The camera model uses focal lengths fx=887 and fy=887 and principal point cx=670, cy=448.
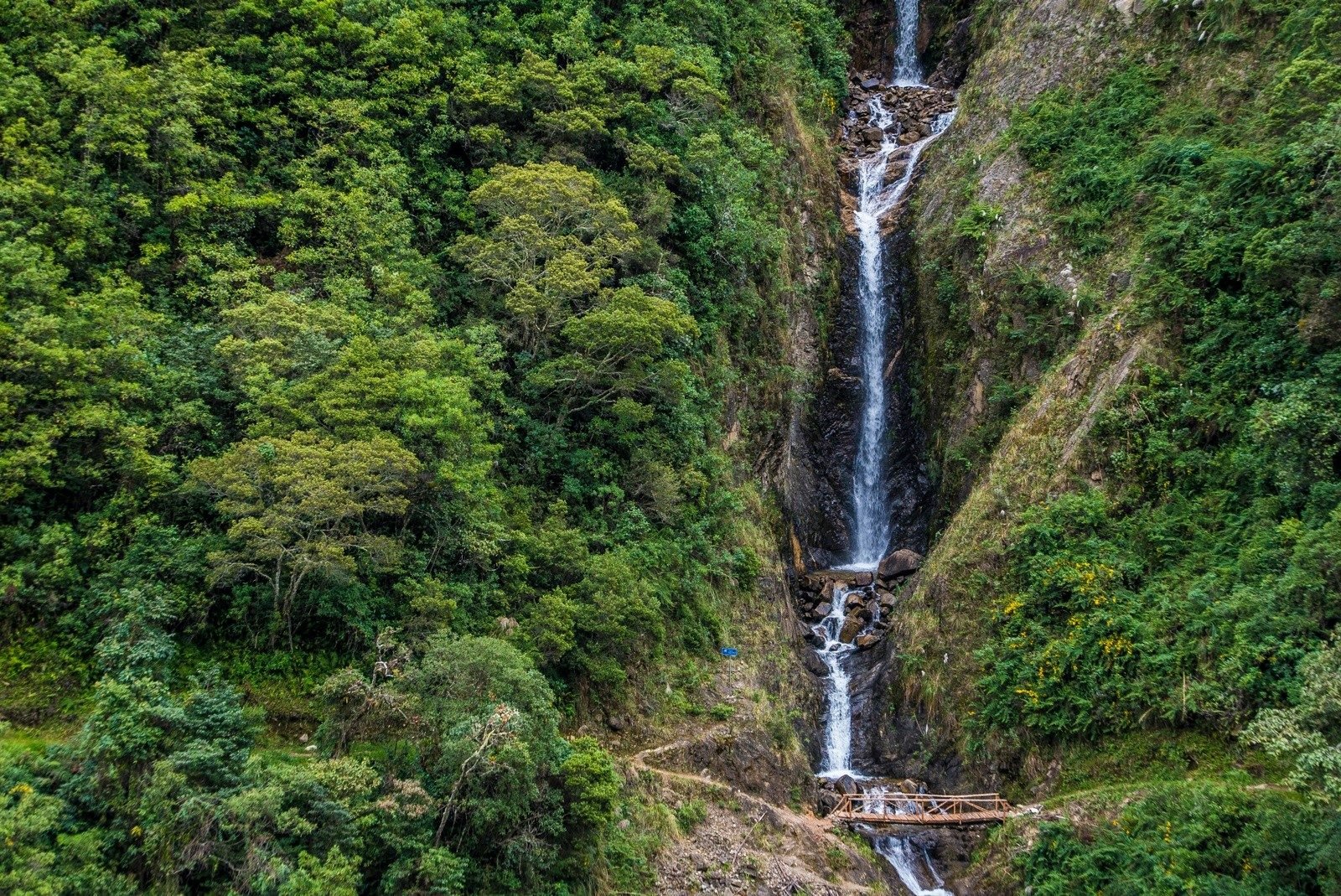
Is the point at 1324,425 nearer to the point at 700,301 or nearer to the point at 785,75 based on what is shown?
the point at 700,301

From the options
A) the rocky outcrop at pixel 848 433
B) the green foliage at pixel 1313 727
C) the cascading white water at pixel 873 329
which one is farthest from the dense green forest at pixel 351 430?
the green foliage at pixel 1313 727

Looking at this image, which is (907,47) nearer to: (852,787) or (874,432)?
(874,432)

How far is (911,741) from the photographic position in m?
22.7

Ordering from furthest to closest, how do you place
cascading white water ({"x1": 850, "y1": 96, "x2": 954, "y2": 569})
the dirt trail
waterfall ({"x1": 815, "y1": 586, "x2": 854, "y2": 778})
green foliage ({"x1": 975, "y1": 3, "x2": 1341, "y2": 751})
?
cascading white water ({"x1": 850, "y1": 96, "x2": 954, "y2": 569}), waterfall ({"x1": 815, "y1": 586, "x2": 854, "y2": 778}), the dirt trail, green foliage ({"x1": 975, "y1": 3, "x2": 1341, "y2": 751})

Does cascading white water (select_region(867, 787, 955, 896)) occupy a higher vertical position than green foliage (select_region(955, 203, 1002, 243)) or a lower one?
lower

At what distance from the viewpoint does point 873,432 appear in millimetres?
31203

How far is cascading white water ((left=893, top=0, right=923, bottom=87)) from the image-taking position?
140 ft

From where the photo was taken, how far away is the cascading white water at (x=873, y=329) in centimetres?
2966

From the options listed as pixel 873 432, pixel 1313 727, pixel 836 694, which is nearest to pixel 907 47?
pixel 873 432

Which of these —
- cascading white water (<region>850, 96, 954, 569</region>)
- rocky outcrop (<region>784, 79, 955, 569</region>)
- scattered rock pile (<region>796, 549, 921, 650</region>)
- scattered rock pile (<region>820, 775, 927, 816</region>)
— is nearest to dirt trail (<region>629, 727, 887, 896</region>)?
scattered rock pile (<region>820, 775, 927, 816</region>)

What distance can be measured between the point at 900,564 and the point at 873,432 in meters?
5.55

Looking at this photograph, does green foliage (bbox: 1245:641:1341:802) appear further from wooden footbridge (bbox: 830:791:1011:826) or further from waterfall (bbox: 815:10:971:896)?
waterfall (bbox: 815:10:971:896)

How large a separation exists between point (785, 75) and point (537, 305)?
20.8 meters

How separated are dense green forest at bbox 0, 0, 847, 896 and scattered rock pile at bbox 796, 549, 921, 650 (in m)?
3.46
